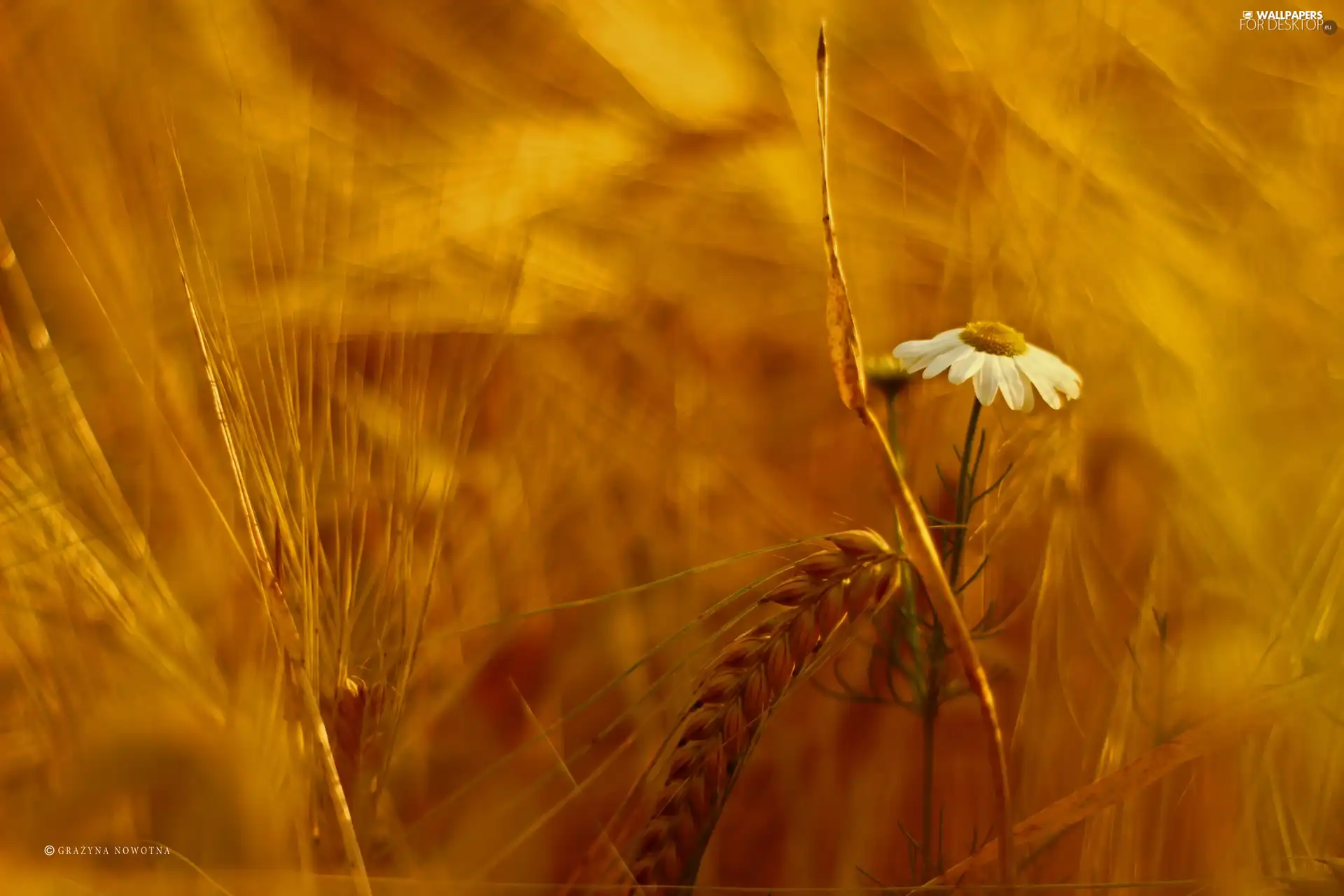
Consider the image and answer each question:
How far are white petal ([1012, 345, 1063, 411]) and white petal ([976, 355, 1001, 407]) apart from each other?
0.02 meters

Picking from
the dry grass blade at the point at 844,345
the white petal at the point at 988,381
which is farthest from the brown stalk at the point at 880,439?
the white petal at the point at 988,381

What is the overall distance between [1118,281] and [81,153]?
0.64 metres

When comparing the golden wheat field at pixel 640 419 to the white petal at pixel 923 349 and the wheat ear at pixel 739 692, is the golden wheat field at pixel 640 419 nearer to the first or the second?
the white petal at pixel 923 349

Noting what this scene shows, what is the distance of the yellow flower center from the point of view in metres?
0.47

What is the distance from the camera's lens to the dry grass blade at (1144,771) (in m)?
0.35

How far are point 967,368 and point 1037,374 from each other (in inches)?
1.7

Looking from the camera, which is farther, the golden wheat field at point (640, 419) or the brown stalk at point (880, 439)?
the golden wheat field at point (640, 419)

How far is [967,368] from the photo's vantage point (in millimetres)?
442

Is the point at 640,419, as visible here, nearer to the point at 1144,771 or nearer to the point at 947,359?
the point at 947,359

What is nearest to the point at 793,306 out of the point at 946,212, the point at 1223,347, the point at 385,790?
the point at 946,212

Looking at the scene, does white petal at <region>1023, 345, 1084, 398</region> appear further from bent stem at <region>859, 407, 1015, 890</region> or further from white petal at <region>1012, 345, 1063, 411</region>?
bent stem at <region>859, 407, 1015, 890</region>

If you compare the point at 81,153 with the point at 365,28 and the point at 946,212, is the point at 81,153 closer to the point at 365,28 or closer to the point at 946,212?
the point at 365,28

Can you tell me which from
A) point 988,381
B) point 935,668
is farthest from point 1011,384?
point 935,668

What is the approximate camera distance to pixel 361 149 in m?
0.57
